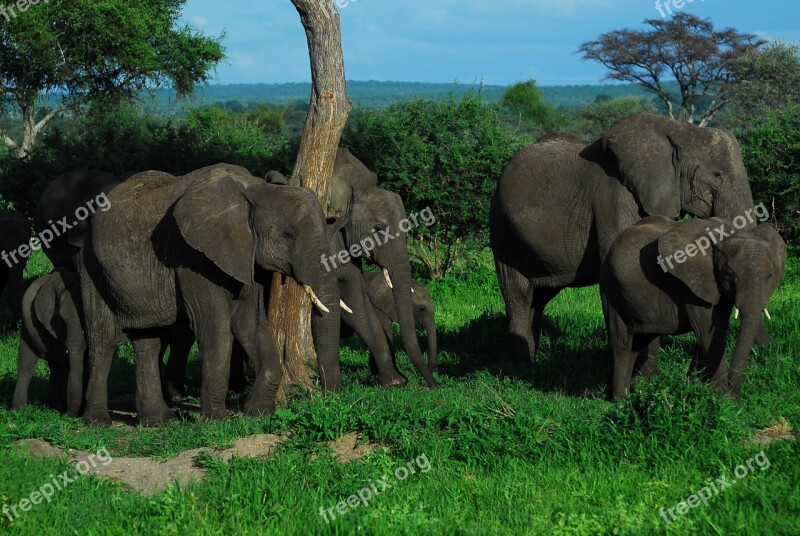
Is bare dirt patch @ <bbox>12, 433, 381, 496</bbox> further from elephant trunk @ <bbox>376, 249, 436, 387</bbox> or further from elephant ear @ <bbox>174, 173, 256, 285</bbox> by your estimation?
elephant trunk @ <bbox>376, 249, 436, 387</bbox>

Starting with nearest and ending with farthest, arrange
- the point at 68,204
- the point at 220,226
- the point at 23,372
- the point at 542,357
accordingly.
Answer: the point at 220,226
the point at 23,372
the point at 542,357
the point at 68,204

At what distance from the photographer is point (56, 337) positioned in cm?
962

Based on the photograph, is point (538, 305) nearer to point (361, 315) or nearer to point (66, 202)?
point (361, 315)

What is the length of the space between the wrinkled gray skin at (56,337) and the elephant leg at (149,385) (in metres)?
0.57

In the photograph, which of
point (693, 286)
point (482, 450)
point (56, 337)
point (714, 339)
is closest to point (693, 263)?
point (693, 286)

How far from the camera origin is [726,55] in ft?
159

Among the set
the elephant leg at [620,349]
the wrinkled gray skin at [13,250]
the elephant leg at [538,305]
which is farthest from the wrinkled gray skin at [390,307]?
the wrinkled gray skin at [13,250]

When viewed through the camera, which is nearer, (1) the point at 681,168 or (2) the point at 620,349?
(2) the point at 620,349

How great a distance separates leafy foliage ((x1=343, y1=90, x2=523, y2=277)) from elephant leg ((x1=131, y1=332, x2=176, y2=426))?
274 inches

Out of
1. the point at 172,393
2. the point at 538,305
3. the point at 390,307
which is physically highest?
the point at 390,307

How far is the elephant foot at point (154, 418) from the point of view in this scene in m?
8.99

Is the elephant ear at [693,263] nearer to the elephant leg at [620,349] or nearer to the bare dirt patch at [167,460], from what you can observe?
the elephant leg at [620,349]

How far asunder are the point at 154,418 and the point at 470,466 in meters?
3.07

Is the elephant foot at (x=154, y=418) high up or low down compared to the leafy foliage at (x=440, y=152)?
down
